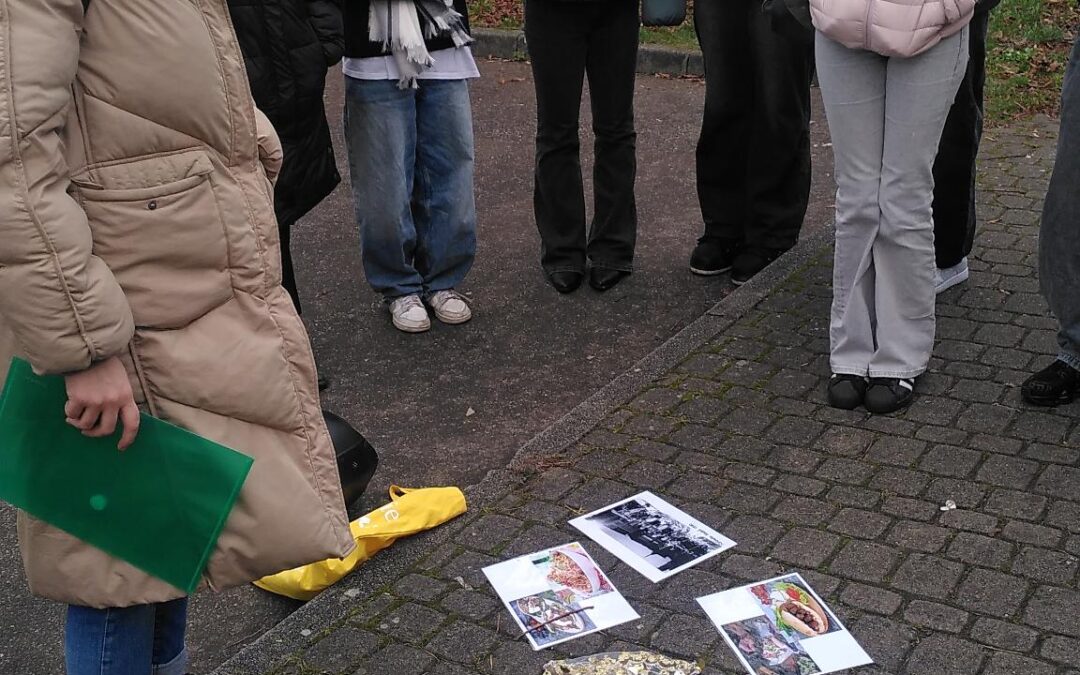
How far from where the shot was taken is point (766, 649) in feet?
9.49

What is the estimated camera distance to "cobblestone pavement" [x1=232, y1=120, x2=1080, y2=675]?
116 inches

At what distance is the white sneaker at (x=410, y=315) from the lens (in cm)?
489

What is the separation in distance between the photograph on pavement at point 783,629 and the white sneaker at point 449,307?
2140 mm

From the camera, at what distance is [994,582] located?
308 cm

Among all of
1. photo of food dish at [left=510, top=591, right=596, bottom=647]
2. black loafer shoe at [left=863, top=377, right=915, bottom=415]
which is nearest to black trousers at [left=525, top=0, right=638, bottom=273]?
black loafer shoe at [left=863, top=377, right=915, bottom=415]

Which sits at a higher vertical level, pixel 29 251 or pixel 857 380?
pixel 29 251

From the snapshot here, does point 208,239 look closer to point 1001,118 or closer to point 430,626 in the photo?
point 430,626

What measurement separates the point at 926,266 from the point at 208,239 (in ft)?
8.19

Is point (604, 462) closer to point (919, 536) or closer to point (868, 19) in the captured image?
point (919, 536)

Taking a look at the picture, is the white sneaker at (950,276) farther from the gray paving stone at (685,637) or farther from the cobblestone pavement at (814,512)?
the gray paving stone at (685,637)

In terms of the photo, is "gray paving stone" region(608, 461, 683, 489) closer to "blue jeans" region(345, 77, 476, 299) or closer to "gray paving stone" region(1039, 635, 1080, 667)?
"gray paving stone" region(1039, 635, 1080, 667)

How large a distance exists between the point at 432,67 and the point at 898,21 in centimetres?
177

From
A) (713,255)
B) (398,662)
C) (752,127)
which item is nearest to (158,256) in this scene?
(398,662)

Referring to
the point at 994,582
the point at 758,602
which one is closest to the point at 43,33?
the point at 758,602
